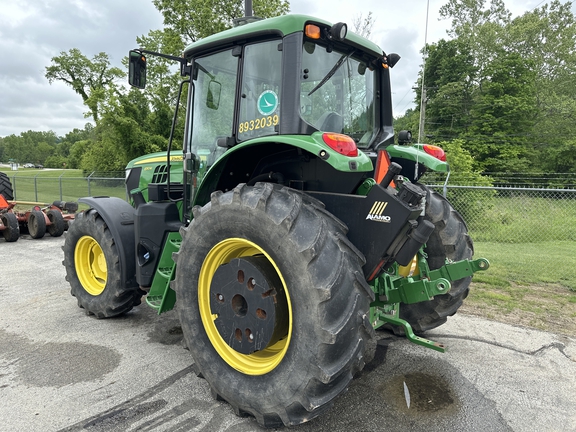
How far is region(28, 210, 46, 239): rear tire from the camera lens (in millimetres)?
9617

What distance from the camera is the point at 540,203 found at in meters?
8.73

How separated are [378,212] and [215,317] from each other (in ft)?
4.61

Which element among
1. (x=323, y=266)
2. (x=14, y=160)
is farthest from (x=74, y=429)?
(x=14, y=160)

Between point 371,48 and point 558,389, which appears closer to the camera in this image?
point 558,389

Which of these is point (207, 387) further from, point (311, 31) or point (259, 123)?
point (311, 31)


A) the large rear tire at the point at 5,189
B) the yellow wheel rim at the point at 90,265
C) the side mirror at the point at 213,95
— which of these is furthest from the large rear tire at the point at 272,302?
the large rear tire at the point at 5,189

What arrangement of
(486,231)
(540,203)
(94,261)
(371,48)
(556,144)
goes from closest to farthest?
(371,48) → (94,261) → (540,203) → (486,231) → (556,144)

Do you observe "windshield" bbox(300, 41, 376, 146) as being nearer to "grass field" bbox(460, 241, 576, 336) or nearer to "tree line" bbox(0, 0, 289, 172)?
"grass field" bbox(460, 241, 576, 336)

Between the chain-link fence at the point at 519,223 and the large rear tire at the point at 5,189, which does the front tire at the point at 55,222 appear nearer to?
the large rear tire at the point at 5,189

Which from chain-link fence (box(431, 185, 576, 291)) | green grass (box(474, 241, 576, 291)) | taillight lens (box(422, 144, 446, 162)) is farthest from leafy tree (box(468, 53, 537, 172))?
taillight lens (box(422, 144, 446, 162))

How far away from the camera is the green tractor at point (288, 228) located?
2371 millimetres

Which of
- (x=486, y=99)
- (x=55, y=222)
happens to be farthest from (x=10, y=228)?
(x=486, y=99)

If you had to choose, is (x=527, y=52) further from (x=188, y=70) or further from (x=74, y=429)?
(x=74, y=429)

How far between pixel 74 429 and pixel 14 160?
121526 millimetres
